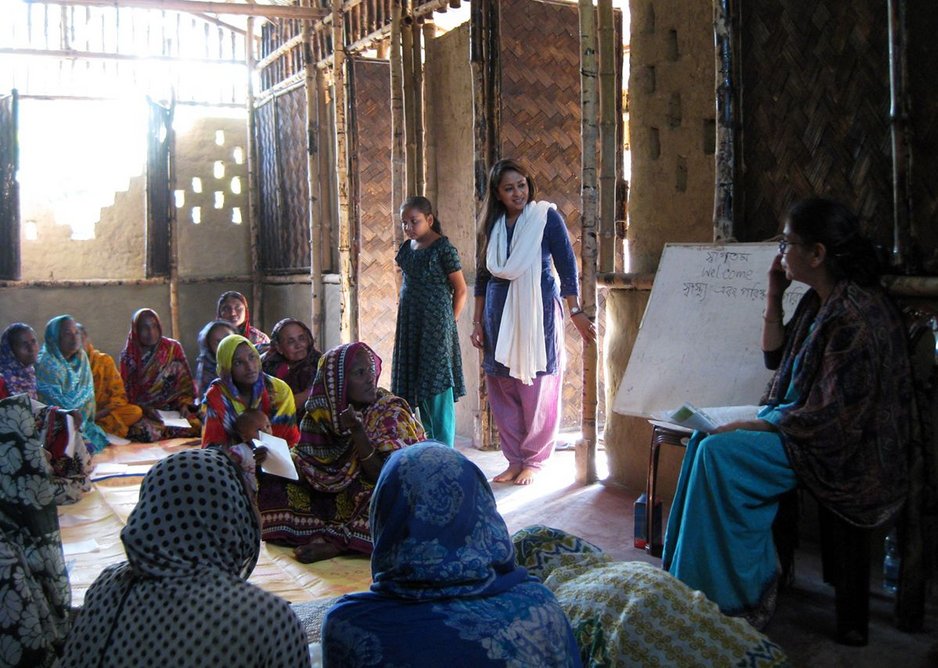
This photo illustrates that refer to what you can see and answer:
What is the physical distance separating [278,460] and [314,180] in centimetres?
598

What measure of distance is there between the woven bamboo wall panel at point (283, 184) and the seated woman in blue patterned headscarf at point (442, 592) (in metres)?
8.79

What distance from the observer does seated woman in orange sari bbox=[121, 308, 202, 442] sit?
7.69m

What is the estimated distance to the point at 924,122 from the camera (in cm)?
381

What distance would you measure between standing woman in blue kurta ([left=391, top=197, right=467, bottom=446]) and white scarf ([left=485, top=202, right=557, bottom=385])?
0.98 ft

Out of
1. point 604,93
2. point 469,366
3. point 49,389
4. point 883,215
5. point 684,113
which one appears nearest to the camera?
point 883,215

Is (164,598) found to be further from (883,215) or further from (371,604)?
(883,215)

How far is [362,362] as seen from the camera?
4395 mm

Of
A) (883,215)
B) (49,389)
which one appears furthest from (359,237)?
(883,215)

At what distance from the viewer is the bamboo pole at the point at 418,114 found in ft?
25.4

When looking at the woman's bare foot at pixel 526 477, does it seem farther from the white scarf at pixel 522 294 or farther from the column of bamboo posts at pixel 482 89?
the column of bamboo posts at pixel 482 89

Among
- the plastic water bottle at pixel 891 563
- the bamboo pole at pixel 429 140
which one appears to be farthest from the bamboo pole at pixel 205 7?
the plastic water bottle at pixel 891 563

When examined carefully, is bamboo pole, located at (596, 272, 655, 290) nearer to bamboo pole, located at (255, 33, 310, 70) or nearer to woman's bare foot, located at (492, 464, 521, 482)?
woman's bare foot, located at (492, 464, 521, 482)

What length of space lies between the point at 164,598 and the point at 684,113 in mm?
4092

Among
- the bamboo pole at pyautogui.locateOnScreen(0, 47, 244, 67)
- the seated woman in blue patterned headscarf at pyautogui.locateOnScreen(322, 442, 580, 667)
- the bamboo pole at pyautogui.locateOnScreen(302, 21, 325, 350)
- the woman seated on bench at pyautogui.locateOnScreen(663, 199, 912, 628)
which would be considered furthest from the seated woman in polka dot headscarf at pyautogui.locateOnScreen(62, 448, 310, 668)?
→ the bamboo pole at pyautogui.locateOnScreen(0, 47, 244, 67)
